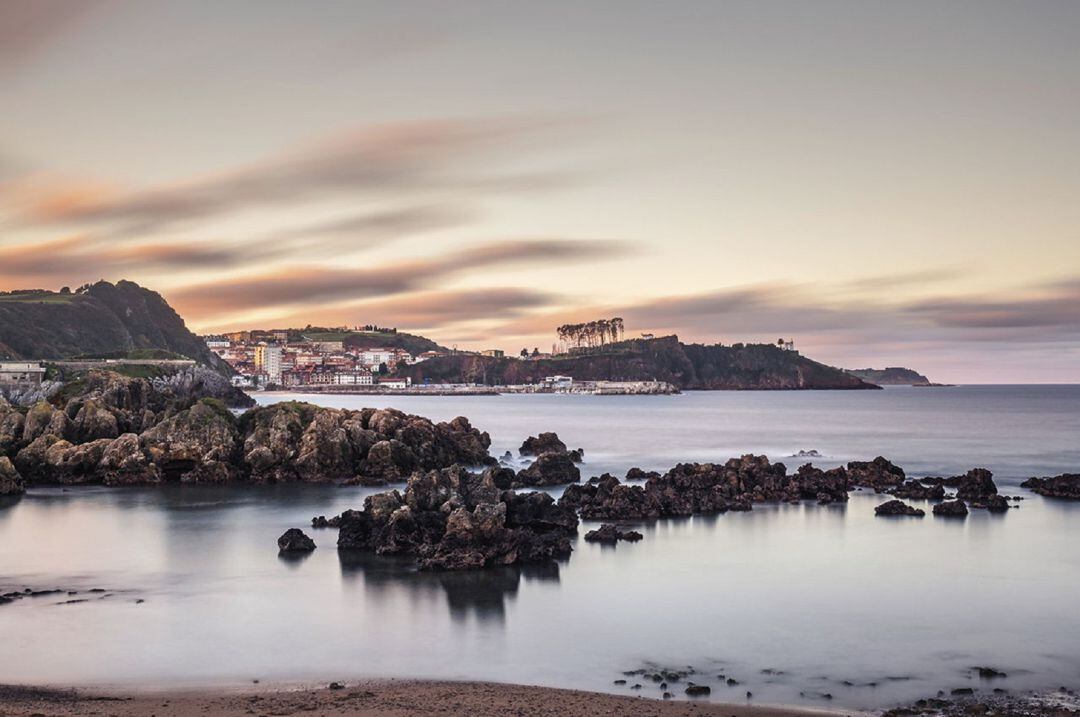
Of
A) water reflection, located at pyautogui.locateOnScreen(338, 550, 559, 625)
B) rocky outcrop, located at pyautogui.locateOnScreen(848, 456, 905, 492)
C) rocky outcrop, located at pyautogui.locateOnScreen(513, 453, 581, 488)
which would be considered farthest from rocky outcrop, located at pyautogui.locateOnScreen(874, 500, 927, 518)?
water reflection, located at pyautogui.locateOnScreen(338, 550, 559, 625)

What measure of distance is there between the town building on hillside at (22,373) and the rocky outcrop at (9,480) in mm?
36818

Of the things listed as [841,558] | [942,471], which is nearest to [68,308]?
[942,471]

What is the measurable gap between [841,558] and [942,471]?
25.8 metres

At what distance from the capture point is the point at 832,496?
35.5m

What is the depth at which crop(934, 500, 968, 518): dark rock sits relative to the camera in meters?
31.9

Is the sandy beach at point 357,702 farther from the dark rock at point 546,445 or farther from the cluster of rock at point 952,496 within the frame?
the dark rock at point 546,445

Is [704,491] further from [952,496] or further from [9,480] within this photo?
[9,480]

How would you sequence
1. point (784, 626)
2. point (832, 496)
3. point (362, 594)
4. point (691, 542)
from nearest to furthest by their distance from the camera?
1. point (784, 626)
2. point (362, 594)
3. point (691, 542)
4. point (832, 496)

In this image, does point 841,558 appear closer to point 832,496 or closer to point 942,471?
point 832,496

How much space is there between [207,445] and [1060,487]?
1439 inches

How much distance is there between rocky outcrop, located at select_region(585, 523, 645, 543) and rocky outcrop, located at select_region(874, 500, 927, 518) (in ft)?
32.6

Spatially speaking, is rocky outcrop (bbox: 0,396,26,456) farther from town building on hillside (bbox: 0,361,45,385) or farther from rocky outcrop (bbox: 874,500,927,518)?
rocky outcrop (bbox: 874,500,927,518)

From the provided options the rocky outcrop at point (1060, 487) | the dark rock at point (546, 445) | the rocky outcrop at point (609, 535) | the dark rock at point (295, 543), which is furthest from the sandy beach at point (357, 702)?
the dark rock at point (546, 445)

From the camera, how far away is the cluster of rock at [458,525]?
23.0m
